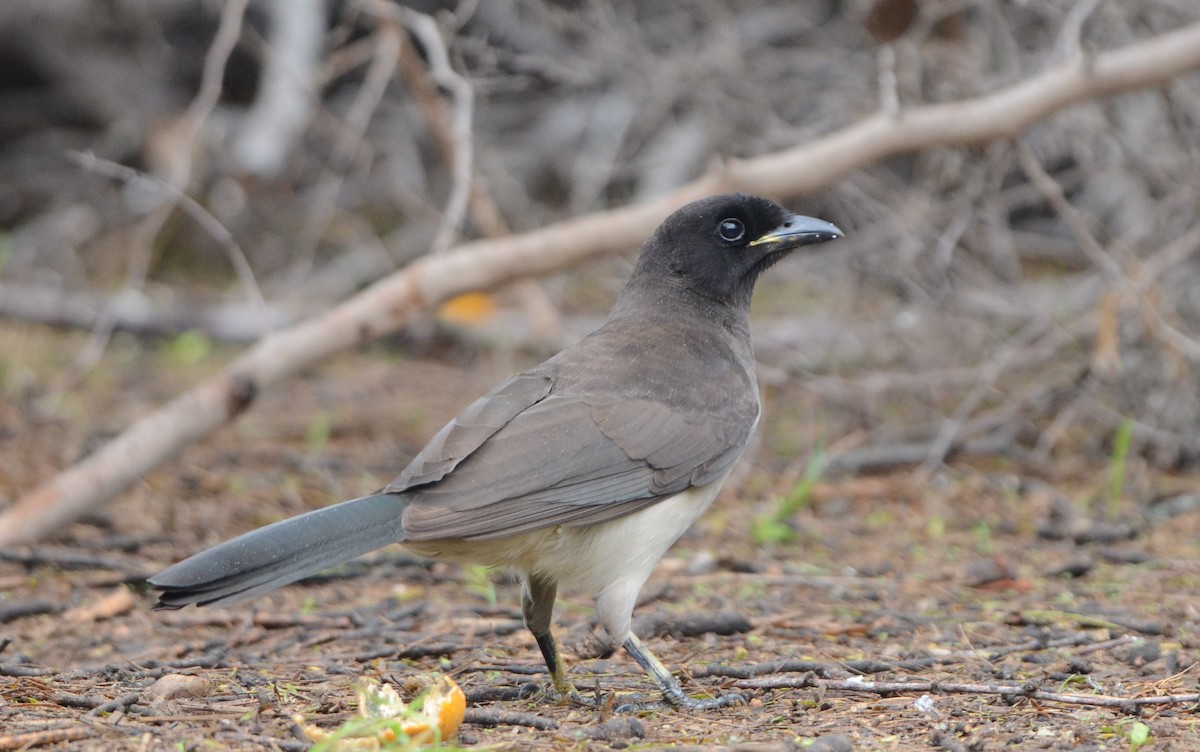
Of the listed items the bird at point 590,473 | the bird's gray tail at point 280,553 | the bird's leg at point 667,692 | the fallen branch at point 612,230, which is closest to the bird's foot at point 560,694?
the bird at point 590,473

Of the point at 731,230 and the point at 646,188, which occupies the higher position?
the point at 646,188

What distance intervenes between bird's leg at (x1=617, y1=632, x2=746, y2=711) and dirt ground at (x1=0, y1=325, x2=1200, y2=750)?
0.09 meters

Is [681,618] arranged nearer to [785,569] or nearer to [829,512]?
[785,569]

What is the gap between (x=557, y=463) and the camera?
12.7ft

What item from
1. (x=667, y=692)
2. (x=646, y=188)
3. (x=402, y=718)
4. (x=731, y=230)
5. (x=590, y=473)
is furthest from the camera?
(x=646, y=188)

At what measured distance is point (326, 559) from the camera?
351 centimetres

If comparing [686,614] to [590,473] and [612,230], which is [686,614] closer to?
[590,473]

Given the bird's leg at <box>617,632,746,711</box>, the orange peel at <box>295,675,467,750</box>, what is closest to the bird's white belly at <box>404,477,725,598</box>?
the bird's leg at <box>617,632,746,711</box>

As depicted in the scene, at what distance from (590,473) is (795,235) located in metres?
1.28

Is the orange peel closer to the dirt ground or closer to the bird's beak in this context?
the dirt ground

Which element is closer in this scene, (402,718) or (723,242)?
(402,718)

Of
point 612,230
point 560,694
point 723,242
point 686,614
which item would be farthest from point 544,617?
point 612,230

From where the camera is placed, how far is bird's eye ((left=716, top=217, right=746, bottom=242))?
4.71m

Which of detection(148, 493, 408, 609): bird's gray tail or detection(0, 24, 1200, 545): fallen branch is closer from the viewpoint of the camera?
detection(148, 493, 408, 609): bird's gray tail
